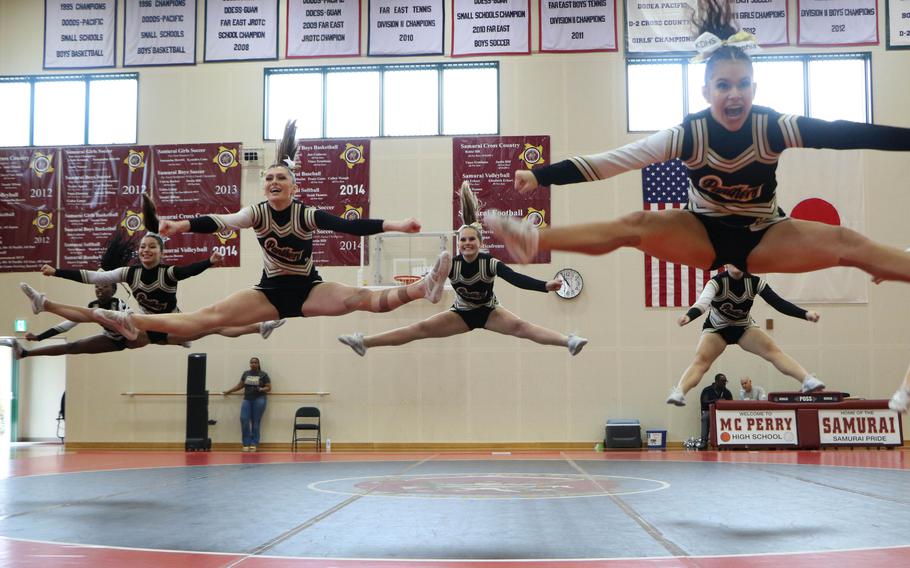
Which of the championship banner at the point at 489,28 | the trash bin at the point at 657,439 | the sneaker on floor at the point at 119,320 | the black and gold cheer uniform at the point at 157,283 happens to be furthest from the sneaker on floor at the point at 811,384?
the championship banner at the point at 489,28

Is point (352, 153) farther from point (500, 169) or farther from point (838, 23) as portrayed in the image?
point (838, 23)

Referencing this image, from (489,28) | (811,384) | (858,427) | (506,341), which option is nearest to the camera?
(811,384)

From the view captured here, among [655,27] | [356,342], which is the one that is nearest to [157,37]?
[655,27]

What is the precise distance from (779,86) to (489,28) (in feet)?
24.9

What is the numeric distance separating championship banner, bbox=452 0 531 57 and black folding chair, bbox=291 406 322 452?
10061mm

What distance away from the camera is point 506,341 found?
2222 centimetres

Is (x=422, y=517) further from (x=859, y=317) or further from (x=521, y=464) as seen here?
(x=859, y=317)

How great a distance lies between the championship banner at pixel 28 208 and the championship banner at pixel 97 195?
0.33 meters

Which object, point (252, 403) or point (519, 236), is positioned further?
point (252, 403)

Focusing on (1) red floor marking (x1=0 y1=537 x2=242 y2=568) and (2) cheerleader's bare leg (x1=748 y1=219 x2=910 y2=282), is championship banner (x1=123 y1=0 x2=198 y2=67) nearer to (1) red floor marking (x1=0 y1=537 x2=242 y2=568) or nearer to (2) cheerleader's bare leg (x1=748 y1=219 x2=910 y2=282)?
(1) red floor marking (x1=0 y1=537 x2=242 y2=568)

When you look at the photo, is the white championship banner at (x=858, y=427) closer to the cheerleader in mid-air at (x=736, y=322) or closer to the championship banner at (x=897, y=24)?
the cheerleader in mid-air at (x=736, y=322)

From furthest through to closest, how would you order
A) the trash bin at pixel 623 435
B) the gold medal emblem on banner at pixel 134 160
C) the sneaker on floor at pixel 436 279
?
the gold medal emblem on banner at pixel 134 160 → the trash bin at pixel 623 435 → the sneaker on floor at pixel 436 279

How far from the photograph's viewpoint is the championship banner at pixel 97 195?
23.1m

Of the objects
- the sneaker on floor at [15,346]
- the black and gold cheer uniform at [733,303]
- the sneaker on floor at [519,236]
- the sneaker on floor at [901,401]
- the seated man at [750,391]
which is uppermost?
the sneaker on floor at [519,236]
